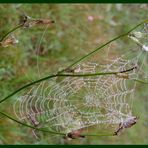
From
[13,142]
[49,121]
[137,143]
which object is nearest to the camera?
[49,121]

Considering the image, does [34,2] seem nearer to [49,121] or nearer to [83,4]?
[83,4]

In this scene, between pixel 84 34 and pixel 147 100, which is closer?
pixel 84 34

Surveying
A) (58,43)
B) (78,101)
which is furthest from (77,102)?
(58,43)

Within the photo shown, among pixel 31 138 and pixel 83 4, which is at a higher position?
pixel 83 4

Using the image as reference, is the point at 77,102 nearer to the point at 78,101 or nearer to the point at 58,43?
the point at 78,101

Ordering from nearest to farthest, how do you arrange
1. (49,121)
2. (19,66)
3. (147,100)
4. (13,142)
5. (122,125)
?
(122,125)
(49,121)
(13,142)
(19,66)
(147,100)

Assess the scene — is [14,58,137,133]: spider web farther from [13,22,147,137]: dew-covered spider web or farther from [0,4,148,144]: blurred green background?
[0,4,148,144]: blurred green background

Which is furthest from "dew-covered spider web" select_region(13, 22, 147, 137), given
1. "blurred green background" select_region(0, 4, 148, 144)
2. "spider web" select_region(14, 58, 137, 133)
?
"blurred green background" select_region(0, 4, 148, 144)

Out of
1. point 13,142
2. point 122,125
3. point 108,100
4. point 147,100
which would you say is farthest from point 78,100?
point 147,100

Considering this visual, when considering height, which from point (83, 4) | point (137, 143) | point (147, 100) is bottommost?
point (137, 143)
